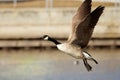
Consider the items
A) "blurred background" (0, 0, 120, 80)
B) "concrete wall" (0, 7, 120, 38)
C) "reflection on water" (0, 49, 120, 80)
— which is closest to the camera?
"reflection on water" (0, 49, 120, 80)

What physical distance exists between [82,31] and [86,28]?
0.10m

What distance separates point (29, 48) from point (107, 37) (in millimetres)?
2912

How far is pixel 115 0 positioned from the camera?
920 inches

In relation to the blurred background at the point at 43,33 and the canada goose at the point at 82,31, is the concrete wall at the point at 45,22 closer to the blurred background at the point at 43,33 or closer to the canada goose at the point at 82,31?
the blurred background at the point at 43,33

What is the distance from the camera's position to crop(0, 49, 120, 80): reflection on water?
19.2 metres

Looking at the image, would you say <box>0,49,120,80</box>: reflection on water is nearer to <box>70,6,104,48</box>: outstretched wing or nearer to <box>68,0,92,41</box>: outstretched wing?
<box>70,6,104,48</box>: outstretched wing

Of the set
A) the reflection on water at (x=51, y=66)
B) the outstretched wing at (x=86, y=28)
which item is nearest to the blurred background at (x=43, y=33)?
the reflection on water at (x=51, y=66)

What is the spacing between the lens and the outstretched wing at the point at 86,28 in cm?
1160

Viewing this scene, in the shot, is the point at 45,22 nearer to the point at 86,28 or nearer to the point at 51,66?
the point at 51,66

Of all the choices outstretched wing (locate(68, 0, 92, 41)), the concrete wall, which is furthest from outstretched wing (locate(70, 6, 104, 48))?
the concrete wall

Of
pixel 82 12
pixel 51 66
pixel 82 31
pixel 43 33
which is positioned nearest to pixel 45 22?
pixel 43 33

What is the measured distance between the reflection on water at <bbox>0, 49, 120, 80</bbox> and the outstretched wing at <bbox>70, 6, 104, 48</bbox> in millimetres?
6323

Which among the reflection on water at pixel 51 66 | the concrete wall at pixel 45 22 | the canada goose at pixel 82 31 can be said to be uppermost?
the canada goose at pixel 82 31

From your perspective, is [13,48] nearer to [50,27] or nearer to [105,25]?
[50,27]
